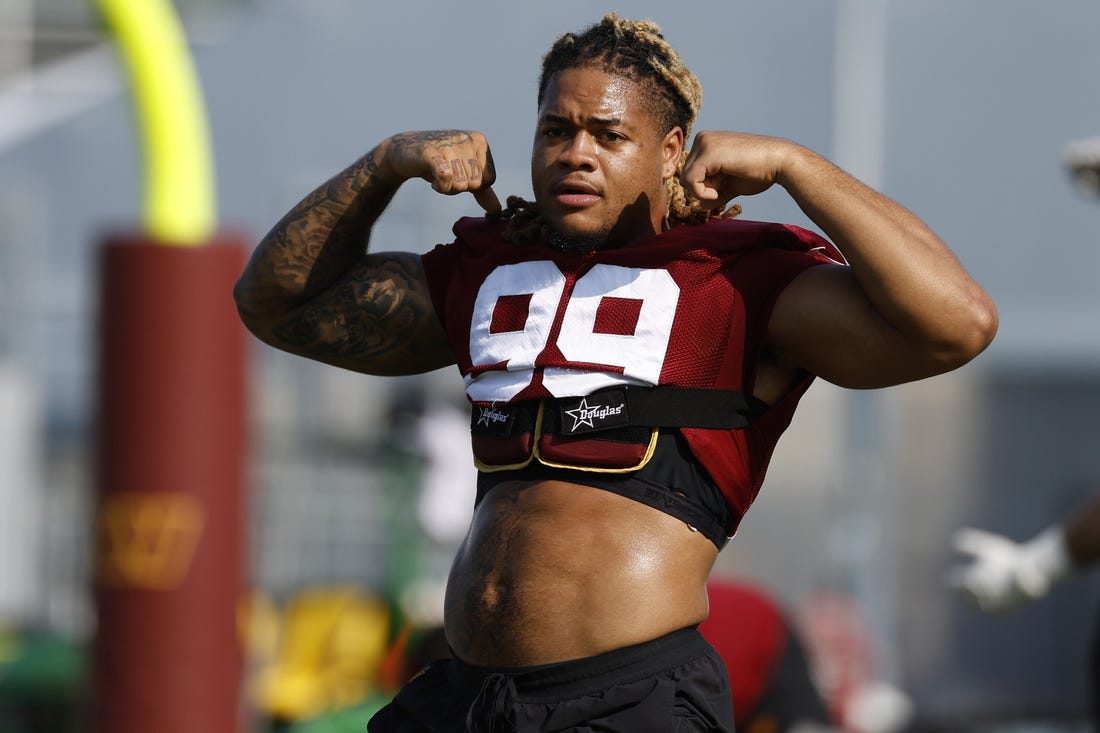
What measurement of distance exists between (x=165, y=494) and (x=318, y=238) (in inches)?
155

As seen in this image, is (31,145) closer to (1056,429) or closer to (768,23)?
(768,23)

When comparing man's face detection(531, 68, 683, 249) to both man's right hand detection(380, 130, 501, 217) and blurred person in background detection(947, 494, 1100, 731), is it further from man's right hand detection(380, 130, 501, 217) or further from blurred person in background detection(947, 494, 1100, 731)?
blurred person in background detection(947, 494, 1100, 731)

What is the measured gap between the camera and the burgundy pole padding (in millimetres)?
6977

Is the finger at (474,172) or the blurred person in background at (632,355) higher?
the finger at (474,172)

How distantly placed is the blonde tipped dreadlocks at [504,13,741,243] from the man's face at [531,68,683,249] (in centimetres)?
3

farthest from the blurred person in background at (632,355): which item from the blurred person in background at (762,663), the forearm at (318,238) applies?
the blurred person in background at (762,663)

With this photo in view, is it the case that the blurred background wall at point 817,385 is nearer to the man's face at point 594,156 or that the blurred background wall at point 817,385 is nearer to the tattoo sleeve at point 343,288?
the tattoo sleeve at point 343,288

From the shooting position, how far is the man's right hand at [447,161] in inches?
126

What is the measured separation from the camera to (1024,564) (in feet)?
18.2

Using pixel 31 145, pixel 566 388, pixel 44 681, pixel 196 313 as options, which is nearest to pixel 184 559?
pixel 196 313

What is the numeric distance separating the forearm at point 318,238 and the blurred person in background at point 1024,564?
9.15 feet

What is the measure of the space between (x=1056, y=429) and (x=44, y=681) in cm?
621

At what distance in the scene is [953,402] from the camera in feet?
35.2

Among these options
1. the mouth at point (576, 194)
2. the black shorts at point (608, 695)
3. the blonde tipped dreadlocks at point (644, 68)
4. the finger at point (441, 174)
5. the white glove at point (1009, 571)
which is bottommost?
the white glove at point (1009, 571)
